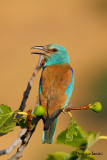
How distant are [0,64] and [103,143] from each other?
587cm

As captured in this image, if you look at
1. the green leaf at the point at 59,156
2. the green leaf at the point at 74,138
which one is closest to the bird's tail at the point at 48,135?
the green leaf at the point at 74,138

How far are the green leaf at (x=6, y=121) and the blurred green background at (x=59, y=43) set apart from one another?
7697mm

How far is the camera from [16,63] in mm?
16188

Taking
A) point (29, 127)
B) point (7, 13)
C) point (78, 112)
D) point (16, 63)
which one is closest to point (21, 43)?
point (16, 63)

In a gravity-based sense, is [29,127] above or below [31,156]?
above

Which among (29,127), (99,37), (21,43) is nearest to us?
(29,127)

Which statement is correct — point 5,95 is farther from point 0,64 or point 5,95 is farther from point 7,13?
point 7,13

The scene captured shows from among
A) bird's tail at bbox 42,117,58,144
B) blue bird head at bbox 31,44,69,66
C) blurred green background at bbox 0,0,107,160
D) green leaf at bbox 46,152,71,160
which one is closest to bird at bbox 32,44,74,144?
bird's tail at bbox 42,117,58,144

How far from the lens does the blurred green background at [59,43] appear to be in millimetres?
13094

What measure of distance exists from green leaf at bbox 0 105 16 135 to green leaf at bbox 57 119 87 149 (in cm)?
47

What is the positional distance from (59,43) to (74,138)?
566 inches

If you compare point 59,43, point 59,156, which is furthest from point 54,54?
point 59,43

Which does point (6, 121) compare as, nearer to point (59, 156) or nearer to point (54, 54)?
point (59, 156)

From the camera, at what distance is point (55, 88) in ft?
16.3
